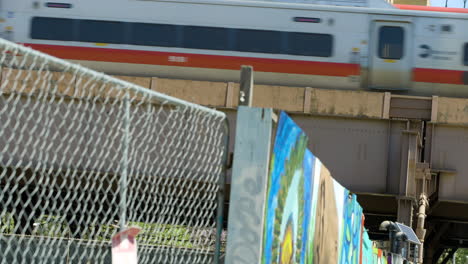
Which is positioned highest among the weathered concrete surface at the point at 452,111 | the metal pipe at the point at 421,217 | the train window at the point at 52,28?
the train window at the point at 52,28

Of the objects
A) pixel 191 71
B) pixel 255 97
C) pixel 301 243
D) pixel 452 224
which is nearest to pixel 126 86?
pixel 301 243

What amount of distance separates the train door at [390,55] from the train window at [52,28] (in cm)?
764

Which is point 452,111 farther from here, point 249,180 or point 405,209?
point 249,180

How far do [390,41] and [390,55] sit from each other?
350mm

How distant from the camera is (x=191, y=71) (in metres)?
22.9

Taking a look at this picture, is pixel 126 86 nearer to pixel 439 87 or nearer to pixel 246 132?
pixel 246 132

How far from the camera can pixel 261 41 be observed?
2303 cm

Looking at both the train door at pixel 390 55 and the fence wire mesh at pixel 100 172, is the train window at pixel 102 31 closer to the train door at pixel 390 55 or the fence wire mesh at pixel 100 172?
the train door at pixel 390 55

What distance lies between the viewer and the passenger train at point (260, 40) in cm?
2291

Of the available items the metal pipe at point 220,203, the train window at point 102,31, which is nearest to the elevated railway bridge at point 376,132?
the train window at point 102,31

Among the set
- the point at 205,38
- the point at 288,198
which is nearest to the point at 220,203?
the point at 288,198

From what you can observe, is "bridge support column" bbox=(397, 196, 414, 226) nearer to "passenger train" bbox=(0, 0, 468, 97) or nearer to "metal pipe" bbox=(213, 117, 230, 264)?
"passenger train" bbox=(0, 0, 468, 97)

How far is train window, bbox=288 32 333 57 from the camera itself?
907 inches

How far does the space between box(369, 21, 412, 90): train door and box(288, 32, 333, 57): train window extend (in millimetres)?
1105
